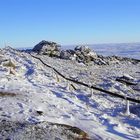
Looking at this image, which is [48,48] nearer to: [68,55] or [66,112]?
Answer: [68,55]

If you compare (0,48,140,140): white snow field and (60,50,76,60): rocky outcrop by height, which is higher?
(0,48,140,140): white snow field

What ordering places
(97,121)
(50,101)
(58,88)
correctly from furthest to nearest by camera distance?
(58,88) → (50,101) → (97,121)

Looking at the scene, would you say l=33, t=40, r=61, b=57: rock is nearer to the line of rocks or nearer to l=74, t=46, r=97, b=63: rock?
the line of rocks

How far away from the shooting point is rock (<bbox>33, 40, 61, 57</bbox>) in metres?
62.2

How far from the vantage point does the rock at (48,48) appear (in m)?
62.2

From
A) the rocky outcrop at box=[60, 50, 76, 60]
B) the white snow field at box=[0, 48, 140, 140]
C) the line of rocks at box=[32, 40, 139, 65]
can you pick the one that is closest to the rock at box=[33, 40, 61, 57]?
the line of rocks at box=[32, 40, 139, 65]

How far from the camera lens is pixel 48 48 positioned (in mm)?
63219

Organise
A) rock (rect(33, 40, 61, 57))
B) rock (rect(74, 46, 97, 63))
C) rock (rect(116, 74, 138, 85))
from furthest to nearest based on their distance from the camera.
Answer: rock (rect(33, 40, 61, 57)), rock (rect(74, 46, 97, 63)), rock (rect(116, 74, 138, 85))

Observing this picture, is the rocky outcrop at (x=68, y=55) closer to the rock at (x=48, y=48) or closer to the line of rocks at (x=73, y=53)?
the line of rocks at (x=73, y=53)

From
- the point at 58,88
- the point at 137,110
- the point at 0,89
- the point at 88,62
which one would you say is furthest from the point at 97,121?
the point at 88,62

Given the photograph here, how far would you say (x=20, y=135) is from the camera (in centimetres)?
995

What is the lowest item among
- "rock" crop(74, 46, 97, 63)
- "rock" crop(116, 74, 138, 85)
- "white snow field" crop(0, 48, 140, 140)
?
"rock" crop(74, 46, 97, 63)

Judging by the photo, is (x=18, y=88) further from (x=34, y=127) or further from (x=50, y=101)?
(x=34, y=127)

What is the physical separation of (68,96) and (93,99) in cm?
111
